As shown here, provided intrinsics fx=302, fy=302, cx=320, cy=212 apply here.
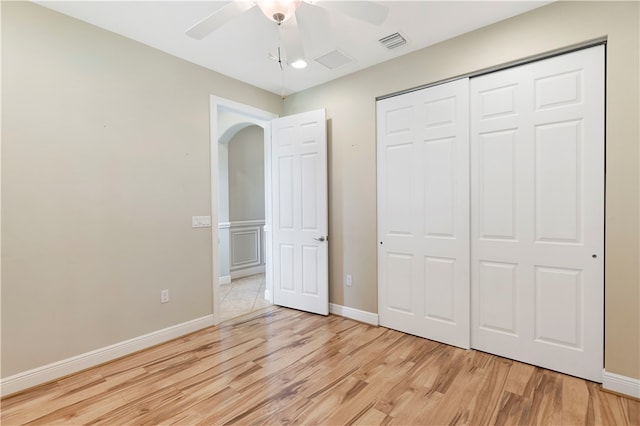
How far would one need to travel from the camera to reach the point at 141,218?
271 cm

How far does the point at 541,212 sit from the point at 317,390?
211 centimetres

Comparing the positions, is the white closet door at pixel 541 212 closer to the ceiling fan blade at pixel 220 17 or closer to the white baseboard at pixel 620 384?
the white baseboard at pixel 620 384

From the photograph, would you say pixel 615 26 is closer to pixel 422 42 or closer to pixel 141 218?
pixel 422 42

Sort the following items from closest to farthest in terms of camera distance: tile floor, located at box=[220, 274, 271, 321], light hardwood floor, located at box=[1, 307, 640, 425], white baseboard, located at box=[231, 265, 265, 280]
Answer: light hardwood floor, located at box=[1, 307, 640, 425] → tile floor, located at box=[220, 274, 271, 321] → white baseboard, located at box=[231, 265, 265, 280]

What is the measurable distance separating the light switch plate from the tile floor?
43.3 inches

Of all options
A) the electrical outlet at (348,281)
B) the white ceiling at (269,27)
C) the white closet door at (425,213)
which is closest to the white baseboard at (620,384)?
the white closet door at (425,213)

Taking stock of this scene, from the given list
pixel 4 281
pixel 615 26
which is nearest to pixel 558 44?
pixel 615 26

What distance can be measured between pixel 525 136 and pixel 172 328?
3509mm

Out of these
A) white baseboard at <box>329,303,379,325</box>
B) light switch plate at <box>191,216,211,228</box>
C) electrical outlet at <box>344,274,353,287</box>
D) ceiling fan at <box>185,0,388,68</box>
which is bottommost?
white baseboard at <box>329,303,379,325</box>

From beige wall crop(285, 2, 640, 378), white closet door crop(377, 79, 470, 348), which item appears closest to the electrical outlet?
beige wall crop(285, 2, 640, 378)

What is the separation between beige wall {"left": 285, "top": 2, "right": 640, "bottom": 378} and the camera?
196cm

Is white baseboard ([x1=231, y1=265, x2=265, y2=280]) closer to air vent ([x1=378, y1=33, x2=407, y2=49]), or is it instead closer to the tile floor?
the tile floor

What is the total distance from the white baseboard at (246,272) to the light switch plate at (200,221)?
2.40 metres

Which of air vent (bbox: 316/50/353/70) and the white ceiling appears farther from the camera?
air vent (bbox: 316/50/353/70)
